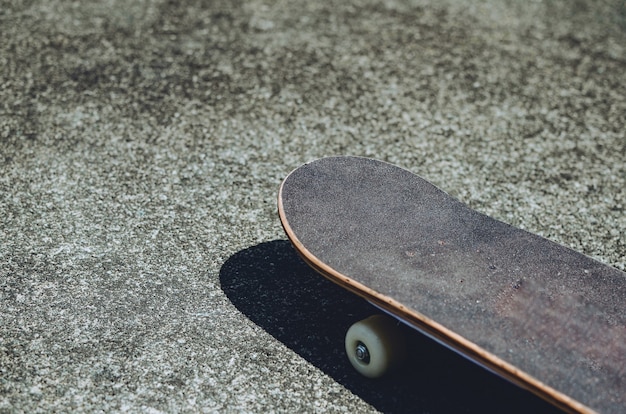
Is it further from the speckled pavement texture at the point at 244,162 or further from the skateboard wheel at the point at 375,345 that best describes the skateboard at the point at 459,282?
the speckled pavement texture at the point at 244,162

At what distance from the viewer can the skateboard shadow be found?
2.01m

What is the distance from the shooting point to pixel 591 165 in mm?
3119

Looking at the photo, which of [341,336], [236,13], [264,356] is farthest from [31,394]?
[236,13]

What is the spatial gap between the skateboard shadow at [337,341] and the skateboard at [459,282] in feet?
0.24

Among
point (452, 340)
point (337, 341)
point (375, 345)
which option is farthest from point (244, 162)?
point (452, 340)

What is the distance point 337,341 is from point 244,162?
1.03 metres

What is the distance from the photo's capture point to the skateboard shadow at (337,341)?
201 centimetres

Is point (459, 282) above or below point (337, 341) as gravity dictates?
above

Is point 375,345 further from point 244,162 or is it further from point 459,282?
point 244,162

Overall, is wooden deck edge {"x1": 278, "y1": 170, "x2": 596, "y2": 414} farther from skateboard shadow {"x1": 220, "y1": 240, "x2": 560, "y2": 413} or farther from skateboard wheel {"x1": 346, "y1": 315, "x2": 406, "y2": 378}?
skateboard shadow {"x1": 220, "y1": 240, "x2": 560, "y2": 413}

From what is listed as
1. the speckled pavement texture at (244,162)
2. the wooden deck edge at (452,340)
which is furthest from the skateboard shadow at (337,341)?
the wooden deck edge at (452,340)

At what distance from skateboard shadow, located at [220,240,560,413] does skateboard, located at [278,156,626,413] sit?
0.07 m

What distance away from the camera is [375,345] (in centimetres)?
199

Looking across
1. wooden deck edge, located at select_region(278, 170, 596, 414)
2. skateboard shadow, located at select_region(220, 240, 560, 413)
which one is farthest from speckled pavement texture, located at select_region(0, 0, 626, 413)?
wooden deck edge, located at select_region(278, 170, 596, 414)
